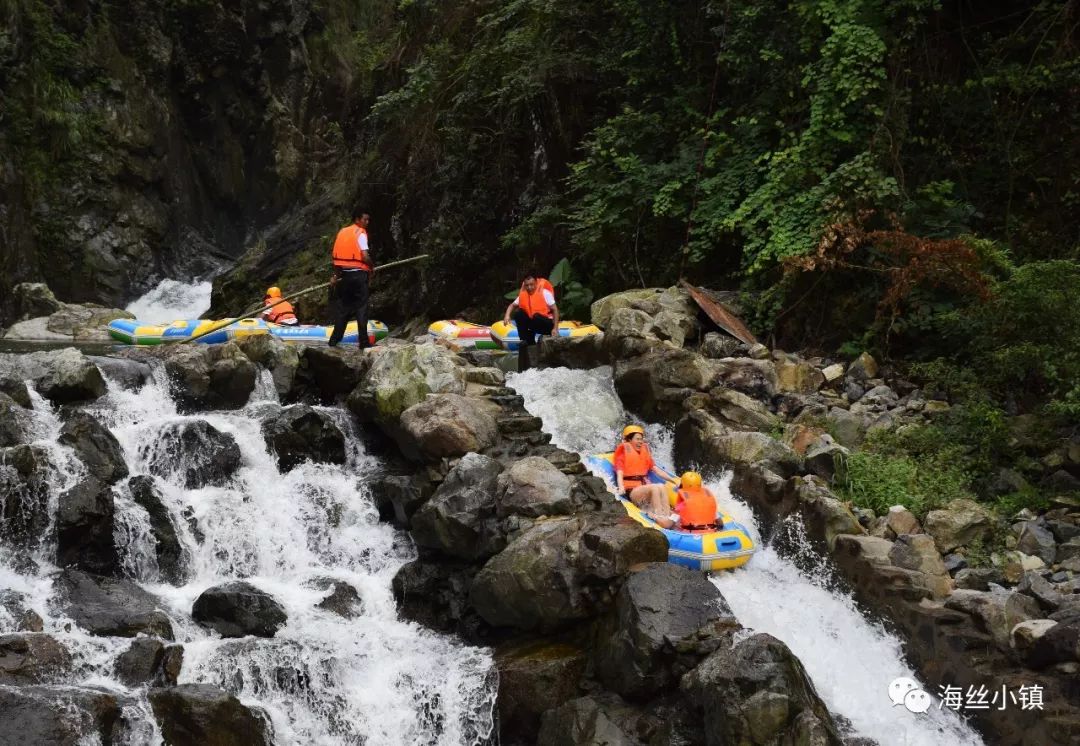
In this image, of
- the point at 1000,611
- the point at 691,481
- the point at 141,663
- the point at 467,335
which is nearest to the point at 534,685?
the point at 691,481

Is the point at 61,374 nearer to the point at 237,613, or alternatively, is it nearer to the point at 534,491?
the point at 237,613

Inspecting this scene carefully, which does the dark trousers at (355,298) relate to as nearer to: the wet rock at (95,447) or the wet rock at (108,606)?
the wet rock at (95,447)

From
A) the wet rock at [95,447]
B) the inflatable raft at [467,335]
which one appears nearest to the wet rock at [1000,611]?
the wet rock at [95,447]

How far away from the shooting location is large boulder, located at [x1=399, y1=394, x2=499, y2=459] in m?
8.95

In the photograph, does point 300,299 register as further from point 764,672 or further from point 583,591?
A: point 764,672

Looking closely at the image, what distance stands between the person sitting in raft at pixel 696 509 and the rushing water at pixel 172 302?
685 inches

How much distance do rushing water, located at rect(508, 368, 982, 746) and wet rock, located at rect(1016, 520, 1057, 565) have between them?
1.28 metres

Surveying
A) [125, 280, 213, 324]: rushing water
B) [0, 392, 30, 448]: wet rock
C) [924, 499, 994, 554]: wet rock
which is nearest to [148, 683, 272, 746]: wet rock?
[0, 392, 30, 448]: wet rock

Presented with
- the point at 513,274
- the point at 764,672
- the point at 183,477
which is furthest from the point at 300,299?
the point at 764,672

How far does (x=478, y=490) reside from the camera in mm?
8109

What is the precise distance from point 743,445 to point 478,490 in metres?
2.61

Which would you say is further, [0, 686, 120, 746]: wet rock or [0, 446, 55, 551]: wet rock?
[0, 446, 55, 551]: wet rock

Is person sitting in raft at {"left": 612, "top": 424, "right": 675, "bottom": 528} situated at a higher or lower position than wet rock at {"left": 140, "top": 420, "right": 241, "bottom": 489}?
lower

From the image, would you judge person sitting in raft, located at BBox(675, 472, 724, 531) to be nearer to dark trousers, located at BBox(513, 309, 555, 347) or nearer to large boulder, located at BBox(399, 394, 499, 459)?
large boulder, located at BBox(399, 394, 499, 459)
